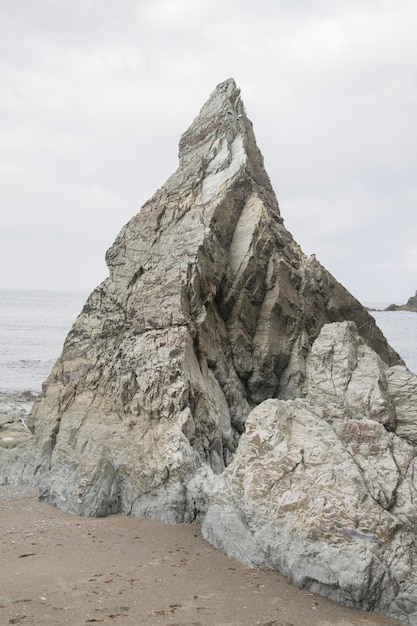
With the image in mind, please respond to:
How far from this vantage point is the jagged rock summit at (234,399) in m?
8.77

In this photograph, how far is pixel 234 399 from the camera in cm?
1406

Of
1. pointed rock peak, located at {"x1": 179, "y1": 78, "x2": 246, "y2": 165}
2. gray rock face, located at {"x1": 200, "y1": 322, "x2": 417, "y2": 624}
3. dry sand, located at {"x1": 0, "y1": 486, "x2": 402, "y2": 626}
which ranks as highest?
pointed rock peak, located at {"x1": 179, "y1": 78, "x2": 246, "y2": 165}

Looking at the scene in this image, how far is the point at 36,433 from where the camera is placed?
1434 cm

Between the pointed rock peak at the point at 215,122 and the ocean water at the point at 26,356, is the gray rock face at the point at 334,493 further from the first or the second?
the ocean water at the point at 26,356

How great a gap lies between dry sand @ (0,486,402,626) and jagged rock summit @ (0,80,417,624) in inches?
15.2

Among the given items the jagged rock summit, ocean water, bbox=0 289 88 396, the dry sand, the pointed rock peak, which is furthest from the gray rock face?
ocean water, bbox=0 289 88 396

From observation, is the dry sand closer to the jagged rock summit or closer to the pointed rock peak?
the jagged rock summit

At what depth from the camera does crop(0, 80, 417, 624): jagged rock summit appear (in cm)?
877

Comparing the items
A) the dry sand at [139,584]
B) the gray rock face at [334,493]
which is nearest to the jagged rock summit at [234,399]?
the gray rock face at [334,493]

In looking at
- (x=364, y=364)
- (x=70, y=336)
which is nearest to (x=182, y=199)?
(x=70, y=336)

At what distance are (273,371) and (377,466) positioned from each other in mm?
5448

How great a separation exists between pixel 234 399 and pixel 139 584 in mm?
6205

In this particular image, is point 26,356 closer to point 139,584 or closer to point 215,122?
point 215,122

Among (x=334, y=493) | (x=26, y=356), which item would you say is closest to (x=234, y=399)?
(x=334, y=493)
